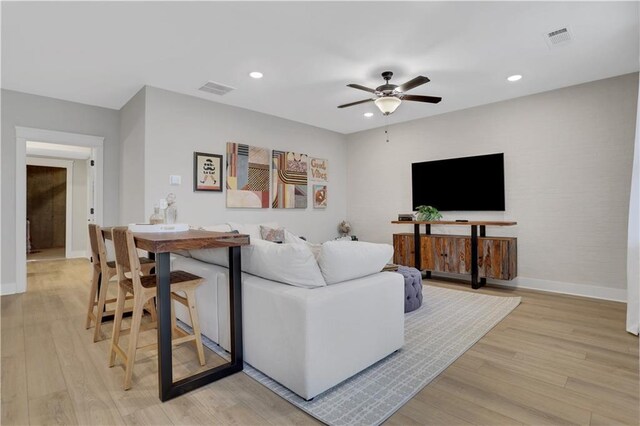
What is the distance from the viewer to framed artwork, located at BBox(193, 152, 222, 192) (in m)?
4.41

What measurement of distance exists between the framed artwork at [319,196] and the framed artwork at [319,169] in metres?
0.15

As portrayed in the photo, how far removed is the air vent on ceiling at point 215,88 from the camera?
398cm

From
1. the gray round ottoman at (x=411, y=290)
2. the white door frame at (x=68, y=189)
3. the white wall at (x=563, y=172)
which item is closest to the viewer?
the gray round ottoman at (x=411, y=290)

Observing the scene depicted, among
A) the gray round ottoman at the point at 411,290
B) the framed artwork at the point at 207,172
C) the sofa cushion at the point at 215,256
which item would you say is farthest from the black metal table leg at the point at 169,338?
the framed artwork at the point at 207,172

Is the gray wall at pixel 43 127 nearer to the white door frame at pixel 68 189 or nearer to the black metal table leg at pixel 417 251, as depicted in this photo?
the white door frame at pixel 68 189

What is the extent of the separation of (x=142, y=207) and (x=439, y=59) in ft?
12.4

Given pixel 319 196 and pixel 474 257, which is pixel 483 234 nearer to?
pixel 474 257

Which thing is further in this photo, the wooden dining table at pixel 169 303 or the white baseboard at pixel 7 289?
the white baseboard at pixel 7 289

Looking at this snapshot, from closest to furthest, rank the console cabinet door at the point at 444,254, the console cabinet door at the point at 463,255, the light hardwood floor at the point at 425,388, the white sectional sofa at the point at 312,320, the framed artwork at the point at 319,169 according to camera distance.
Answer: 1. the light hardwood floor at the point at 425,388
2. the white sectional sofa at the point at 312,320
3. the console cabinet door at the point at 463,255
4. the console cabinet door at the point at 444,254
5. the framed artwork at the point at 319,169

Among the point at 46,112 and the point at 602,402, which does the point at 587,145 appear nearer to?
the point at 602,402

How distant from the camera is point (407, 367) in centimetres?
222

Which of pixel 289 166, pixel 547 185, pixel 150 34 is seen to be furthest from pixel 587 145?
pixel 150 34

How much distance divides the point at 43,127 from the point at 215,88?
7.75ft

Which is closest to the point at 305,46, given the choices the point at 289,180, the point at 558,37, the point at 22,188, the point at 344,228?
the point at 558,37
